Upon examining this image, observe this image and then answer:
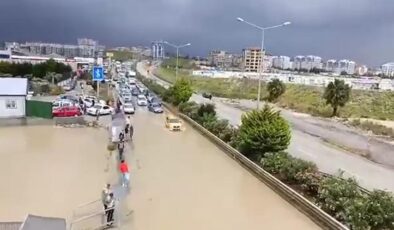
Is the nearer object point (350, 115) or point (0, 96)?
point (0, 96)

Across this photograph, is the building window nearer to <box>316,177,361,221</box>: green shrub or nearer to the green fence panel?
the green fence panel

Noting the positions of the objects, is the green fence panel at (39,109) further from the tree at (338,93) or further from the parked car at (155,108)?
the tree at (338,93)

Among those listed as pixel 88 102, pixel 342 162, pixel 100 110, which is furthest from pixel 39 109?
pixel 342 162

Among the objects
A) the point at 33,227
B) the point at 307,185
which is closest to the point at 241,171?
the point at 307,185

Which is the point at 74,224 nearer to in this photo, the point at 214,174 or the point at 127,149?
the point at 214,174

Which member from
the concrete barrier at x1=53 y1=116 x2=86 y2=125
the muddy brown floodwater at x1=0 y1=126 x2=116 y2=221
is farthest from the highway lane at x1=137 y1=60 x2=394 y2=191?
the concrete barrier at x1=53 y1=116 x2=86 y2=125

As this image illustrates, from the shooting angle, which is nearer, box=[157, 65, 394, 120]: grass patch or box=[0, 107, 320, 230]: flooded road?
box=[0, 107, 320, 230]: flooded road

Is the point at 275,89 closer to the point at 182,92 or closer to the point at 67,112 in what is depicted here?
the point at 182,92
